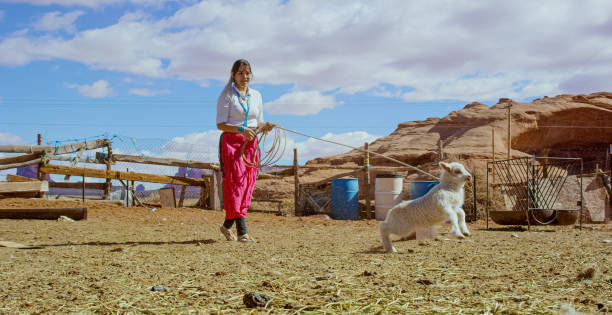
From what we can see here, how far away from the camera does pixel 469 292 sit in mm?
2969

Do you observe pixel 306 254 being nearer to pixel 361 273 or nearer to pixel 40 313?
pixel 361 273

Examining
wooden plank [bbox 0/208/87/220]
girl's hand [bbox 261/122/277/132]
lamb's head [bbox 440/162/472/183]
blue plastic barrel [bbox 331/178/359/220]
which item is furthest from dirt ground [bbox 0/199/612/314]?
blue plastic barrel [bbox 331/178/359/220]

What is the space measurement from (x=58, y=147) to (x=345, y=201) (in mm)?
7691

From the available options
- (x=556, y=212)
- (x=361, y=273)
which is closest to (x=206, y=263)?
(x=361, y=273)

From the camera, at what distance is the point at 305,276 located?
3506mm

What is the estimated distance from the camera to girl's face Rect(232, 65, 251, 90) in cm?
584

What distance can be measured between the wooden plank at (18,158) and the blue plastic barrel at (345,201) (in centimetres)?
740

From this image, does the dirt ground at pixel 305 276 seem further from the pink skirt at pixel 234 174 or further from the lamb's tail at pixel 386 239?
the pink skirt at pixel 234 174

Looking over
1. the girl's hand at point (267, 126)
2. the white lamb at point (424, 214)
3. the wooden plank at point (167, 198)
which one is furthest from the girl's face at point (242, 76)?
the wooden plank at point (167, 198)

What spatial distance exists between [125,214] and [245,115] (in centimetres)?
572

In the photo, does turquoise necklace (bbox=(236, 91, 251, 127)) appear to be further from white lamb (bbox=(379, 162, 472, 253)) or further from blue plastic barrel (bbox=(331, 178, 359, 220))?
blue plastic barrel (bbox=(331, 178, 359, 220))

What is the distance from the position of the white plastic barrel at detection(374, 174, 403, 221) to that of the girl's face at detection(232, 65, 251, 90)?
717cm

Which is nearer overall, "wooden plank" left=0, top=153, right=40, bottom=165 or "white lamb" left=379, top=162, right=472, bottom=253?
"white lamb" left=379, top=162, right=472, bottom=253

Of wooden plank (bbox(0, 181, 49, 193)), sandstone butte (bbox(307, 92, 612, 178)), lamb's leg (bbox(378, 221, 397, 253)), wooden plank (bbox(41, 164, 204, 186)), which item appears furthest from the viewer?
sandstone butte (bbox(307, 92, 612, 178))
